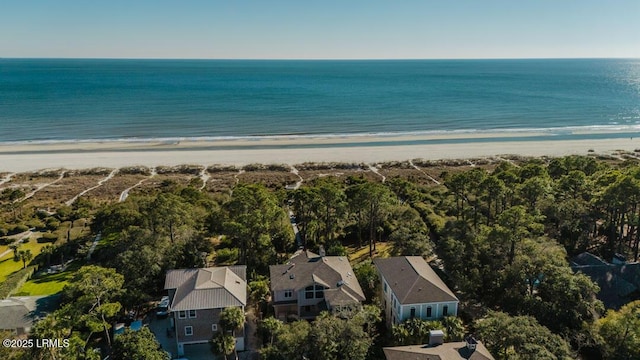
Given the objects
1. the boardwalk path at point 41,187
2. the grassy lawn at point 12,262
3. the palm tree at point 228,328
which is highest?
the palm tree at point 228,328

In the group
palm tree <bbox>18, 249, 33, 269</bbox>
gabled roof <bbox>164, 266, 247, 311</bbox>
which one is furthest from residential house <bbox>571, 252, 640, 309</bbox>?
palm tree <bbox>18, 249, 33, 269</bbox>

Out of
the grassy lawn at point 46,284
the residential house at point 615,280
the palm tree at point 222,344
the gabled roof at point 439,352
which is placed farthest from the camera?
the grassy lawn at point 46,284

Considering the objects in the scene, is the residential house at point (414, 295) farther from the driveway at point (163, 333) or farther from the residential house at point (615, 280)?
the driveway at point (163, 333)

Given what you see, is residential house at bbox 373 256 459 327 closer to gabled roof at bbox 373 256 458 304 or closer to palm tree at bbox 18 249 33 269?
gabled roof at bbox 373 256 458 304

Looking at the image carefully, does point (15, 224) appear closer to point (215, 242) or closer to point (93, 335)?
point (215, 242)

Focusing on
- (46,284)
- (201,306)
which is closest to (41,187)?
(46,284)

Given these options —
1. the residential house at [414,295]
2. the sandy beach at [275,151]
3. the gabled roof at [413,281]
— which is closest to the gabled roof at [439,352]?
the residential house at [414,295]

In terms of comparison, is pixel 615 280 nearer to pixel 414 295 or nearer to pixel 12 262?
pixel 414 295
